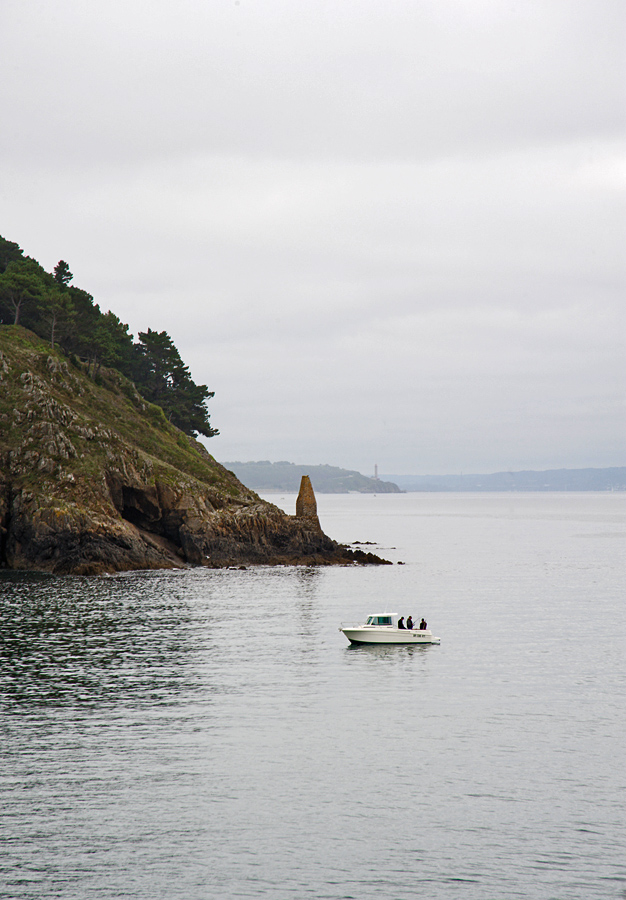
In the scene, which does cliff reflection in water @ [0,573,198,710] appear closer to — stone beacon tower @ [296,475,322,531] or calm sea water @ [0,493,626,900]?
calm sea water @ [0,493,626,900]

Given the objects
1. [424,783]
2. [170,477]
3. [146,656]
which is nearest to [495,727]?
[424,783]

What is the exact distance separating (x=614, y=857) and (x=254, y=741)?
56.1ft

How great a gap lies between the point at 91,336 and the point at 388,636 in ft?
280

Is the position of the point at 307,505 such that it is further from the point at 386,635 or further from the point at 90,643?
the point at 90,643

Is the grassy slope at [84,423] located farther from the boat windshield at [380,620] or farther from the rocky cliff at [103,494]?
the boat windshield at [380,620]

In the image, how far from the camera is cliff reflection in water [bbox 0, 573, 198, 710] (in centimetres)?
4325

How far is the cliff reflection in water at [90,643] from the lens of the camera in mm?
43250

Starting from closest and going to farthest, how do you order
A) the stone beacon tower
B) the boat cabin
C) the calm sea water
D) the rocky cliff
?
the calm sea water, the boat cabin, the rocky cliff, the stone beacon tower

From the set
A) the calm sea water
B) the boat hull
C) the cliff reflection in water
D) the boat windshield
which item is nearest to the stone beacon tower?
the cliff reflection in water

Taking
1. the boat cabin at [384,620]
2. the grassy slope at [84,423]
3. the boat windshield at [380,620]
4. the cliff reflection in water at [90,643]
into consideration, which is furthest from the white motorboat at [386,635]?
the grassy slope at [84,423]

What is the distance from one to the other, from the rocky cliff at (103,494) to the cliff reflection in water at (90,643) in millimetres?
8502

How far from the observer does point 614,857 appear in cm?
2538

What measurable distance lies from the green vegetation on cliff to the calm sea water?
63508 mm

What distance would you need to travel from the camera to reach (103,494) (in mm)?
93312
